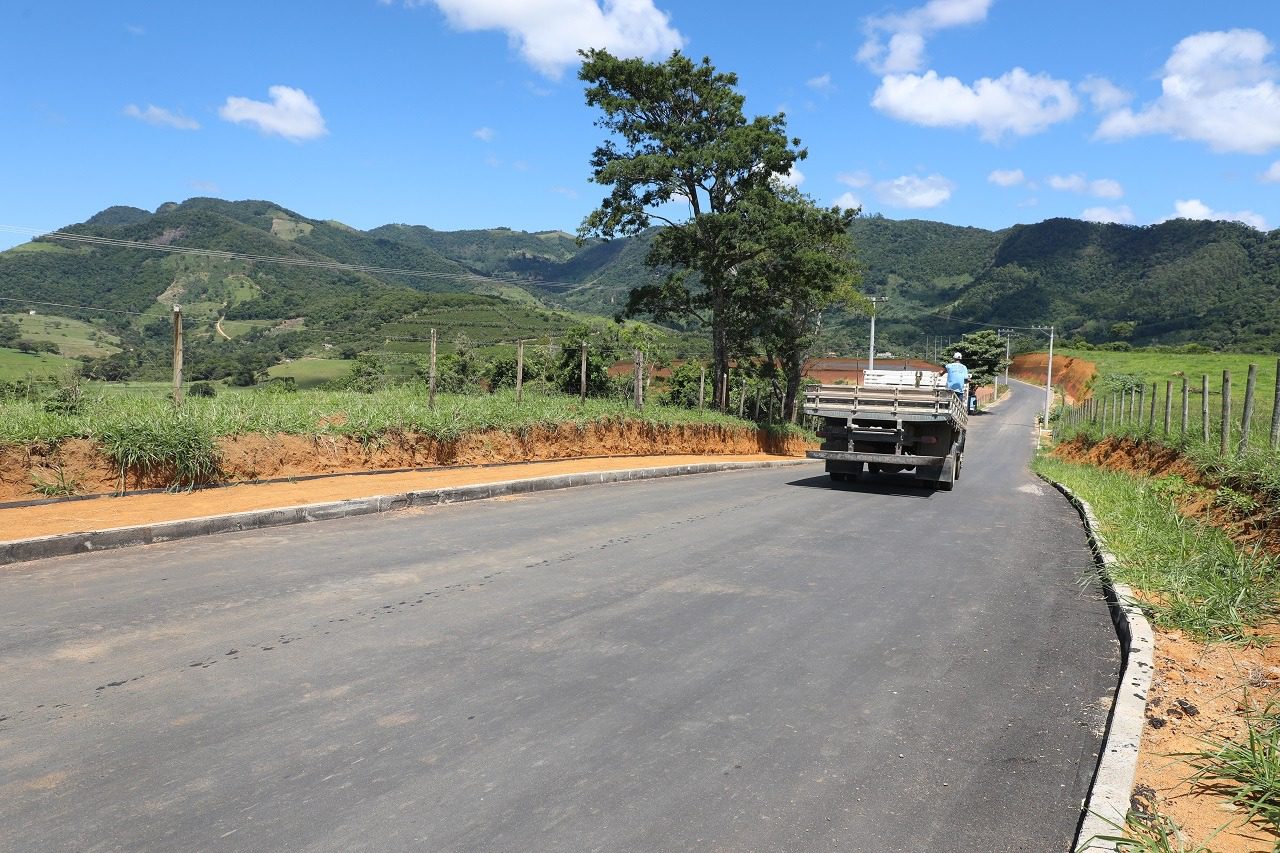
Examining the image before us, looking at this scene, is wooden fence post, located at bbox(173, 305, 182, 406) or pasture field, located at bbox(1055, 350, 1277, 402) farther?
pasture field, located at bbox(1055, 350, 1277, 402)

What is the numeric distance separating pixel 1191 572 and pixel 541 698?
6.02m

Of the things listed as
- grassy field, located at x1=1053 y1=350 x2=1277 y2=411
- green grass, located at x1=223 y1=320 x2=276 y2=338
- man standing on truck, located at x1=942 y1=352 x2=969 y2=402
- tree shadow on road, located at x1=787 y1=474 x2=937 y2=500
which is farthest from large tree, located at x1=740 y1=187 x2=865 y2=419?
green grass, located at x1=223 y1=320 x2=276 y2=338

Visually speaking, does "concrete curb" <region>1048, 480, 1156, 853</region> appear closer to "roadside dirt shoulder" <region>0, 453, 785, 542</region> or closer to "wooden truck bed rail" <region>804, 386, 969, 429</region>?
"wooden truck bed rail" <region>804, 386, 969, 429</region>

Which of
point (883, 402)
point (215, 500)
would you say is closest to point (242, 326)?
point (215, 500)

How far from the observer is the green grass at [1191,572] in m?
6.03

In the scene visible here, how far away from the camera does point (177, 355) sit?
463 inches

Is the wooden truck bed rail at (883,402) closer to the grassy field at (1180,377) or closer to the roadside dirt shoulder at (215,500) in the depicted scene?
the roadside dirt shoulder at (215,500)

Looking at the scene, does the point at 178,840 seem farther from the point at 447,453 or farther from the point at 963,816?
the point at 447,453

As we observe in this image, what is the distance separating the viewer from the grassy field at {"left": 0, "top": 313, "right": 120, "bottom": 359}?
2834 centimetres

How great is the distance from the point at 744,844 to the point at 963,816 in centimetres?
Answer: 97

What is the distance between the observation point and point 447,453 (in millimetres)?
14828

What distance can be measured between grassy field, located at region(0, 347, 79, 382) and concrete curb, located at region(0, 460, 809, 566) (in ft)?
26.0

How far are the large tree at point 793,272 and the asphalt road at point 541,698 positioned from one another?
21.1 meters

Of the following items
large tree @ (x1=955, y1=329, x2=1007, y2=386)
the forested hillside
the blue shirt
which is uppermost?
the forested hillside
